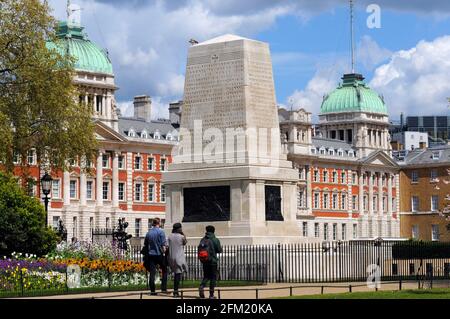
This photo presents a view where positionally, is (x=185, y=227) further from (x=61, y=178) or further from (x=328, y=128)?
(x=328, y=128)

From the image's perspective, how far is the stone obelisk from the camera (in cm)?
4338

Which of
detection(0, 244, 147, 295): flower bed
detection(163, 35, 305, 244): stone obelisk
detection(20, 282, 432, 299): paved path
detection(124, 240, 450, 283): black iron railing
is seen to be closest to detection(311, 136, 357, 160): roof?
detection(163, 35, 305, 244): stone obelisk

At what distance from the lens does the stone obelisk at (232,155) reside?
43375mm

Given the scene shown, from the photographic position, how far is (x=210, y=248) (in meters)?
28.5

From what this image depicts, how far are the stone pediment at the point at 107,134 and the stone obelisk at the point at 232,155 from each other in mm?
61604

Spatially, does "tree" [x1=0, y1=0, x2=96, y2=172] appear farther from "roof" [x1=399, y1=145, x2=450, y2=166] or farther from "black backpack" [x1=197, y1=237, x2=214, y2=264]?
"roof" [x1=399, y1=145, x2=450, y2=166]

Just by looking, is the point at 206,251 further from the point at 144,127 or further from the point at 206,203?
the point at 144,127

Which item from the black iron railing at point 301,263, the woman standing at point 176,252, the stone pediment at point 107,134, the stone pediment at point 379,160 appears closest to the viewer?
the woman standing at point 176,252

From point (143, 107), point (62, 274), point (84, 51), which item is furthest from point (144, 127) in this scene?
point (62, 274)

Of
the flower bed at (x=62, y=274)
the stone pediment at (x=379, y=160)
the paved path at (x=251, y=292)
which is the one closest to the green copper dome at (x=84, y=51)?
the stone pediment at (x=379, y=160)

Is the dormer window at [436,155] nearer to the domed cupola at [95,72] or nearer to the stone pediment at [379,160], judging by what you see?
the stone pediment at [379,160]

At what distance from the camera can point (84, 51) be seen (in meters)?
110
